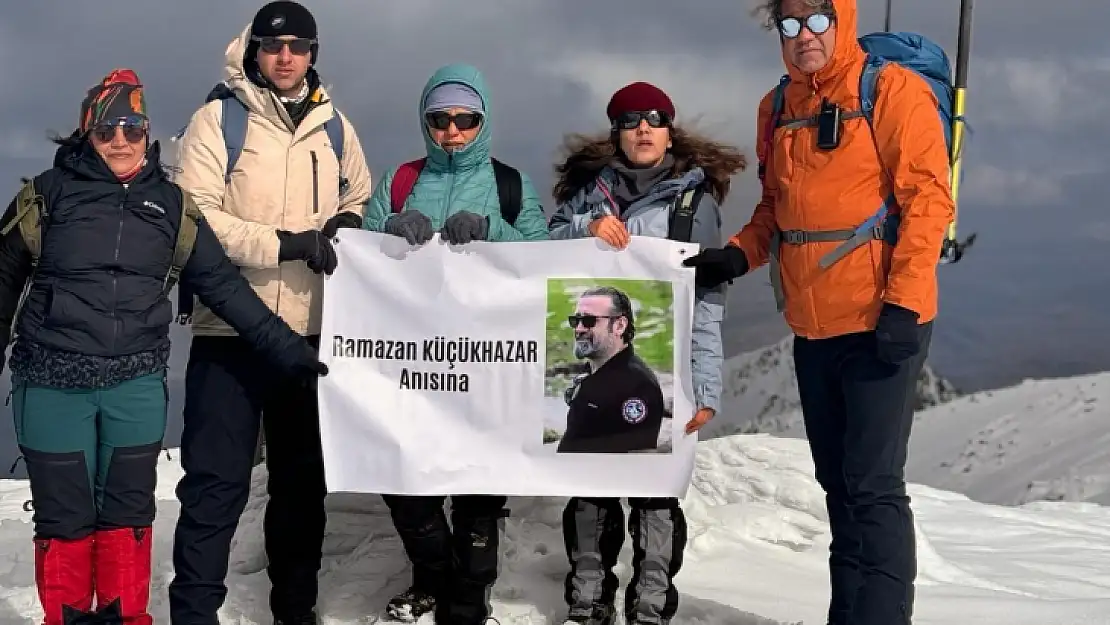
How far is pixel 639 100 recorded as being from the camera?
13.8ft

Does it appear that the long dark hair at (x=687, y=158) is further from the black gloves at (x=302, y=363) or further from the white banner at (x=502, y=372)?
the black gloves at (x=302, y=363)

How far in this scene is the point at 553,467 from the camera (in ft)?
14.4

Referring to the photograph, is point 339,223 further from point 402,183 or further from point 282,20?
point 282,20

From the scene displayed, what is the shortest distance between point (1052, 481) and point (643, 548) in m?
11.5

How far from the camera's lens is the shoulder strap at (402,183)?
436 cm

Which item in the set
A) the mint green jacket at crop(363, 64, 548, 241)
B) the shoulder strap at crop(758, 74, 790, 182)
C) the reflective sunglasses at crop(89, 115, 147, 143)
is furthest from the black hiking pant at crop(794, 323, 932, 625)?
the reflective sunglasses at crop(89, 115, 147, 143)

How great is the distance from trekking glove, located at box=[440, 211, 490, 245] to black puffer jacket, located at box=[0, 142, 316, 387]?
1154mm

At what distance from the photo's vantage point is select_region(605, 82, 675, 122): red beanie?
4211 mm

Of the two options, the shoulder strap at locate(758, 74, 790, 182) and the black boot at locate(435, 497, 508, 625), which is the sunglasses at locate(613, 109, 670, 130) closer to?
the shoulder strap at locate(758, 74, 790, 182)

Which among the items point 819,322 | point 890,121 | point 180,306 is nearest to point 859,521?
point 819,322

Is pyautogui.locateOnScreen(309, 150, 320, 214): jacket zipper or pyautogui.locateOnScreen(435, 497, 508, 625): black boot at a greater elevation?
pyautogui.locateOnScreen(309, 150, 320, 214): jacket zipper

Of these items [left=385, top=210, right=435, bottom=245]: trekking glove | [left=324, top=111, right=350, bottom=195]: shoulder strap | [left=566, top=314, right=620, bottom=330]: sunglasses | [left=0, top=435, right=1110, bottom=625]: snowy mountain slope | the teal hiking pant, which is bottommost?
[left=0, top=435, right=1110, bottom=625]: snowy mountain slope

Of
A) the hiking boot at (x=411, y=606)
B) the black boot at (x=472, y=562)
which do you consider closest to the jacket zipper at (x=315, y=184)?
the black boot at (x=472, y=562)

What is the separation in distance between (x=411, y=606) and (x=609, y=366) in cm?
160
